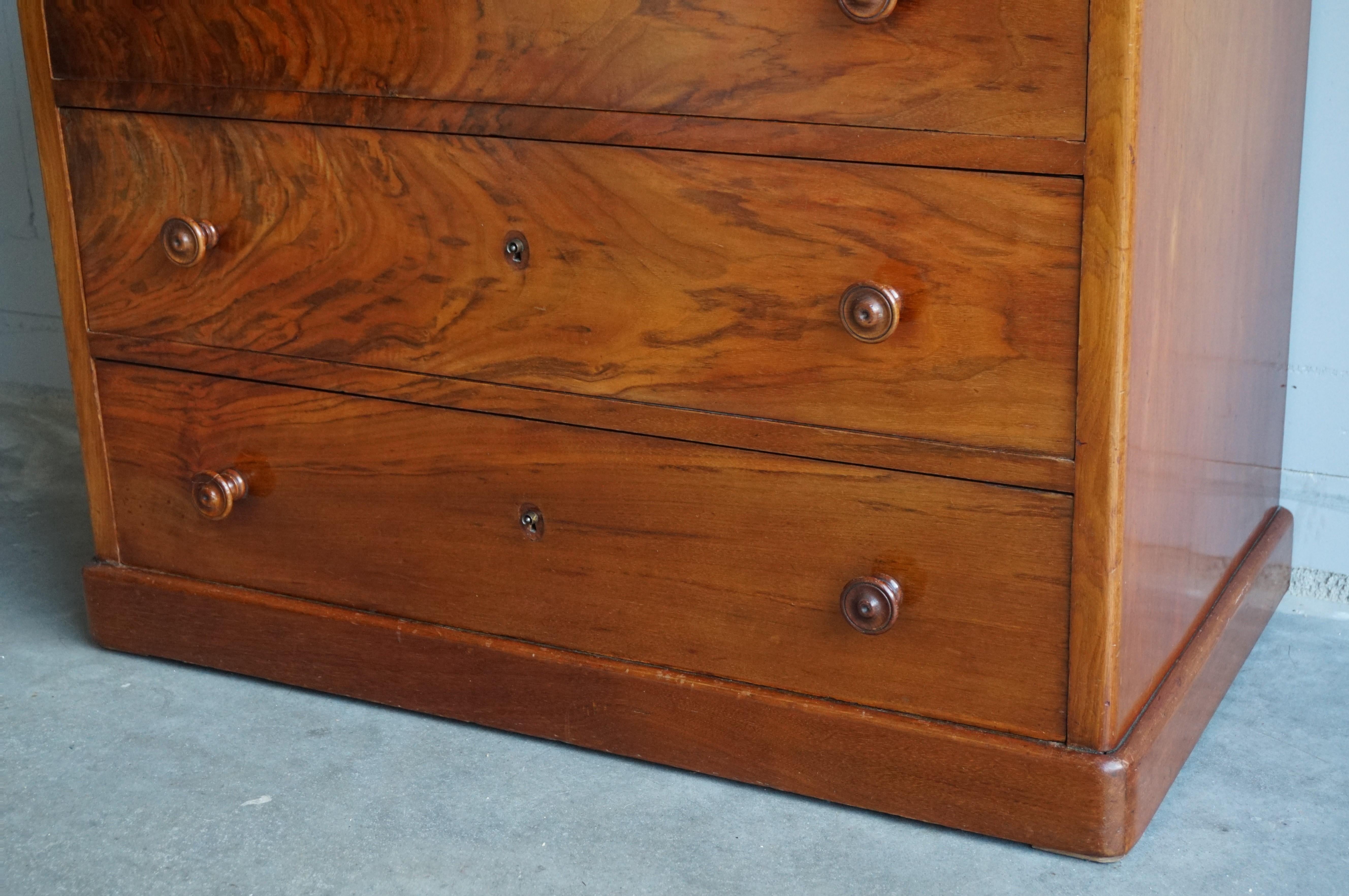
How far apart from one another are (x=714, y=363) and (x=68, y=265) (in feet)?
2.48

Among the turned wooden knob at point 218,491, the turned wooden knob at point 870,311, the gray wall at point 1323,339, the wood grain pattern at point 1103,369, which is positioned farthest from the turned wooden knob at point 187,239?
the gray wall at point 1323,339

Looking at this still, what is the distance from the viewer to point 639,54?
1.24 metres

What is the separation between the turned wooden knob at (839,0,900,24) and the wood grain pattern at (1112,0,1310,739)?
0.60 ft

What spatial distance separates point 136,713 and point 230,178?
0.57 metres

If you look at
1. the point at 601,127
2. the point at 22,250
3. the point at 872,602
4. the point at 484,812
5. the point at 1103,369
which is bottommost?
the point at 484,812

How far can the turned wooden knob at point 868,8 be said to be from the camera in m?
1.11

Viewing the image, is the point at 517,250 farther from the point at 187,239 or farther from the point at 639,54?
the point at 187,239

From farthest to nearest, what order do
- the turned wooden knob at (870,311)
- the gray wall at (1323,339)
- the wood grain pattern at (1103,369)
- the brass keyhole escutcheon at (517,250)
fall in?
the gray wall at (1323,339), the brass keyhole escutcheon at (517,250), the turned wooden knob at (870,311), the wood grain pattern at (1103,369)

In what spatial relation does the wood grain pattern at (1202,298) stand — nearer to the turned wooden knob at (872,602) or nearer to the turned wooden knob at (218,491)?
the turned wooden knob at (872,602)

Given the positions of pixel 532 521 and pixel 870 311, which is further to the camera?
pixel 532 521

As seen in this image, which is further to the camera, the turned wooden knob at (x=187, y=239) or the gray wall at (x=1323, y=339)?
the gray wall at (x=1323, y=339)

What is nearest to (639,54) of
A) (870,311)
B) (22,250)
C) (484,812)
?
(870,311)

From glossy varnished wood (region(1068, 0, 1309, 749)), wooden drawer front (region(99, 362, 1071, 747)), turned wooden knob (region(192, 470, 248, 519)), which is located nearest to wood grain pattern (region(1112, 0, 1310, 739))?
glossy varnished wood (region(1068, 0, 1309, 749))

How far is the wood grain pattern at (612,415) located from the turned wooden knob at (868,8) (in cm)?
33
